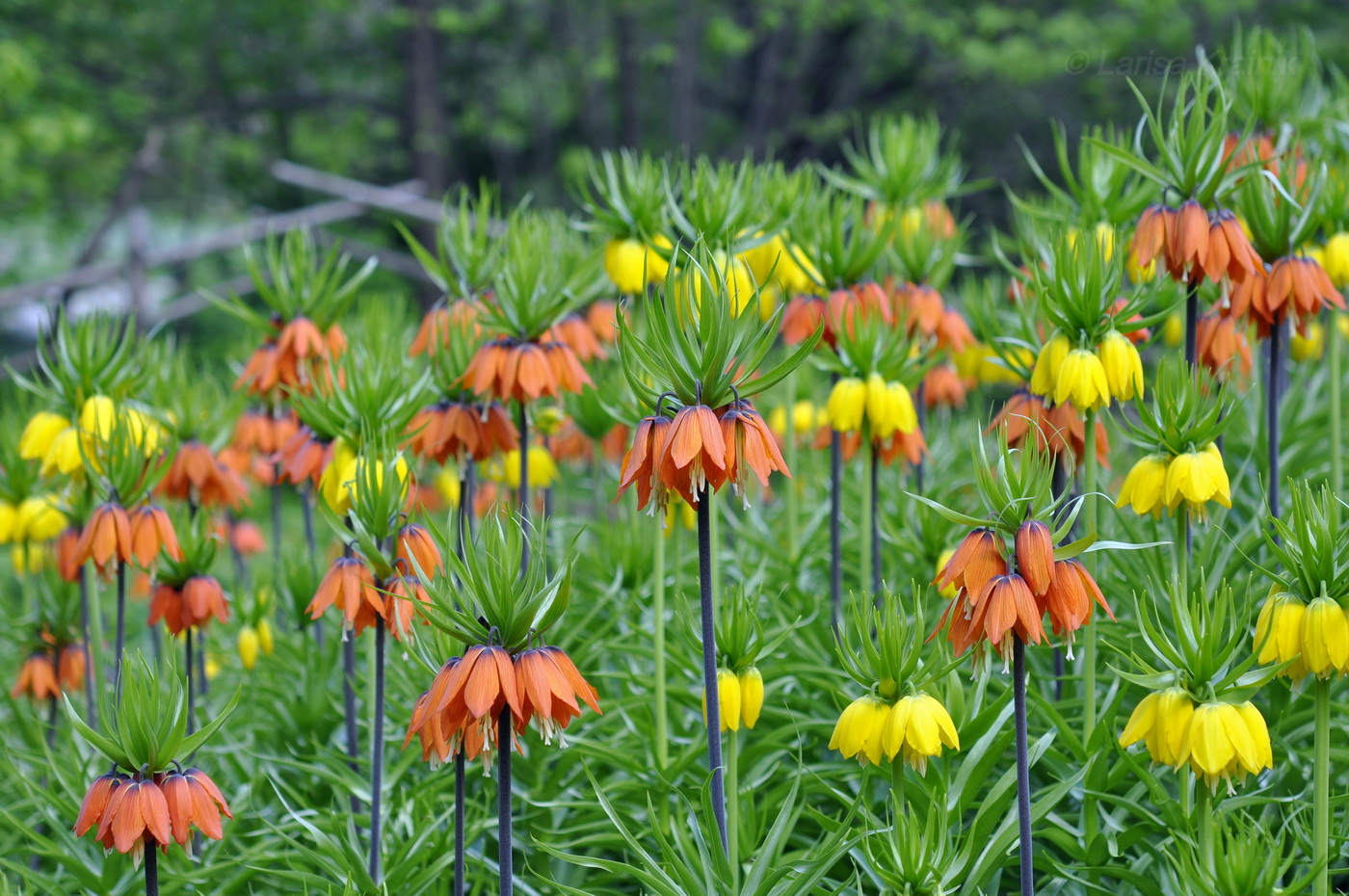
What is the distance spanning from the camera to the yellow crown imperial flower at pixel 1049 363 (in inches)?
93.7

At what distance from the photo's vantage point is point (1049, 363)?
94.6 inches

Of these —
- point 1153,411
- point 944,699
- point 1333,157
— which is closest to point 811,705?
point 944,699

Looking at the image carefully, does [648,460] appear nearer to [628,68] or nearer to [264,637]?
[264,637]

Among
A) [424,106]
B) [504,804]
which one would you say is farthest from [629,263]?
[424,106]

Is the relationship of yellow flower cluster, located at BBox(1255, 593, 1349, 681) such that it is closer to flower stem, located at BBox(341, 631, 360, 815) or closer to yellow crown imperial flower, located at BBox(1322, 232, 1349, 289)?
yellow crown imperial flower, located at BBox(1322, 232, 1349, 289)

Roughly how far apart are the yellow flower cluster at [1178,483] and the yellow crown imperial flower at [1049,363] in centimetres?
26

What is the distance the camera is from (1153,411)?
2.38 meters

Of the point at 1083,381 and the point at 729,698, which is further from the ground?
the point at 1083,381

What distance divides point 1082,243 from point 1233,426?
2.04 metres

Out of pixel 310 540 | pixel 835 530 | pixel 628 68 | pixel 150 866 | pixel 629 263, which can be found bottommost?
pixel 150 866

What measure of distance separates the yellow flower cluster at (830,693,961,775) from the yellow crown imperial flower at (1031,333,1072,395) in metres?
0.81

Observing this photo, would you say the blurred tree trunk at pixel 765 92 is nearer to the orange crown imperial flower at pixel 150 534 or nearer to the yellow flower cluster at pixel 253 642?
the yellow flower cluster at pixel 253 642

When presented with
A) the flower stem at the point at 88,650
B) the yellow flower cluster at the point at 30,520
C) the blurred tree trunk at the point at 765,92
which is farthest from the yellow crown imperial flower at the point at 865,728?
the blurred tree trunk at the point at 765,92

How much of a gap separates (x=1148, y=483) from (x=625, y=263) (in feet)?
5.00
